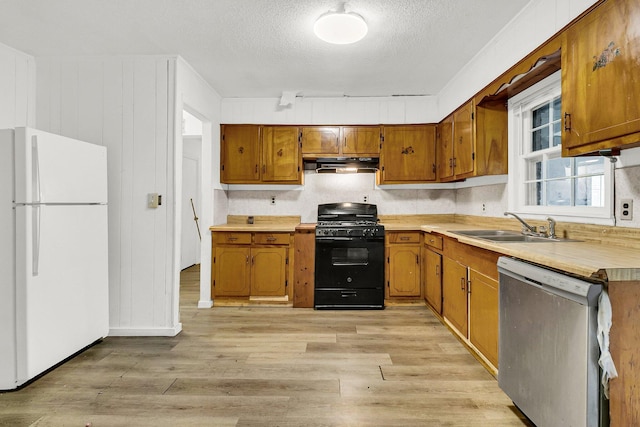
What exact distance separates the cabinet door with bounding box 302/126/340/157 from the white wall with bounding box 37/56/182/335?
1582mm

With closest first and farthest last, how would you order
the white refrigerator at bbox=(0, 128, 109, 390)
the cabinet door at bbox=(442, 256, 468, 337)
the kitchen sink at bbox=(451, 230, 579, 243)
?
the white refrigerator at bbox=(0, 128, 109, 390) < the kitchen sink at bbox=(451, 230, 579, 243) < the cabinet door at bbox=(442, 256, 468, 337)

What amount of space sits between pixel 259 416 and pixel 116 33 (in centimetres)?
286

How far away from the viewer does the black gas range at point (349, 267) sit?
3.65 metres

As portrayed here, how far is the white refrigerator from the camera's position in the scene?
80.7 inches

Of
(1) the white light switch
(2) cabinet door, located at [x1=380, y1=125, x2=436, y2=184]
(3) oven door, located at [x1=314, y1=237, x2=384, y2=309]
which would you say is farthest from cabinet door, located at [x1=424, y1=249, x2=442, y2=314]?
(1) the white light switch

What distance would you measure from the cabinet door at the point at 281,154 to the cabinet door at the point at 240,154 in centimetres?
9

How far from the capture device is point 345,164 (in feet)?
13.3

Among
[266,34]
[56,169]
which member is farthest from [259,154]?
[56,169]

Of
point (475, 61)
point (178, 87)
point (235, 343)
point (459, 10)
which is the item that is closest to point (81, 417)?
point (235, 343)

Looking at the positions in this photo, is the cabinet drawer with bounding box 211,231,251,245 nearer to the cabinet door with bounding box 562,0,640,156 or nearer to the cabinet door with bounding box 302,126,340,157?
the cabinet door with bounding box 302,126,340,157

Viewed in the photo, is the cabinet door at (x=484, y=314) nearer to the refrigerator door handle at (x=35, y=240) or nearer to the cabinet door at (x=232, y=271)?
the cabinet door at (x=232, y=271)

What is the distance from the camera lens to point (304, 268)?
3703 millimetres

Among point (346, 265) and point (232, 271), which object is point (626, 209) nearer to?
point (346, 265)

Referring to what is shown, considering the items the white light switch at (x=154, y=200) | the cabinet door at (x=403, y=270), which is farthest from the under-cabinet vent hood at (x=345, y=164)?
the white light switch at (x=154, y=200)
